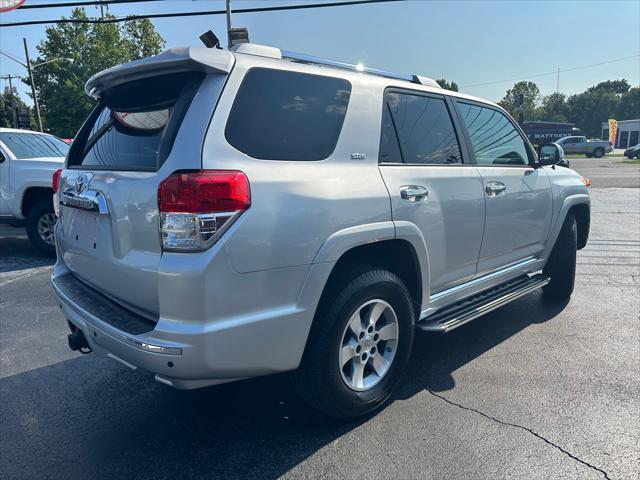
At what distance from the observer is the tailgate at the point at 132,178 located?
7.04 ft

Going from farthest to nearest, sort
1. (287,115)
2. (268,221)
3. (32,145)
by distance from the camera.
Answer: (32,145), (287,115), (268,221)

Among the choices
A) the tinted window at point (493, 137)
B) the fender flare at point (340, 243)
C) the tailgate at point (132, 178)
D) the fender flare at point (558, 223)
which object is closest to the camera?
the tailgate at point (132, 178)

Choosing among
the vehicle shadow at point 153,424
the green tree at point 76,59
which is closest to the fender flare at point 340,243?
the vehicle shadow at point 153,424

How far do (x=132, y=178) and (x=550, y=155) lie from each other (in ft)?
12.4

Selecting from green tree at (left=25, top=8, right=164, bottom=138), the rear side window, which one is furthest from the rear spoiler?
green tree at (left=25, top=8, right=164, bottom=138)

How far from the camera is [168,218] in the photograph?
2.08m

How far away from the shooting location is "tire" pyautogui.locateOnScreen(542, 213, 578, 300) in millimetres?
4758

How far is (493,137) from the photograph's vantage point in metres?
4.00

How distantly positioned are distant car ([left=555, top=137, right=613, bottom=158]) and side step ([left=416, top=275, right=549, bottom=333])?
46266 mm

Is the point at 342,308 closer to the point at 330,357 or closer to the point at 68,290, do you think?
the point at 330,357

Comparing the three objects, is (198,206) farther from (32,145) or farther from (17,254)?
(17,254)

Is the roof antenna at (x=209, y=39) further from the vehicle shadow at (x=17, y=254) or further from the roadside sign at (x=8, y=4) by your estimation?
the roadside sign at (x=8, y=4)

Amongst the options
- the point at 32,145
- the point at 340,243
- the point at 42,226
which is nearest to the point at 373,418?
the point at 340,243

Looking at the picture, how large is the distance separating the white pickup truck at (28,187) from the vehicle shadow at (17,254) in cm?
25
